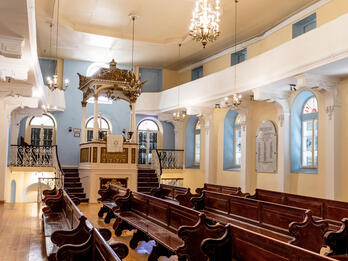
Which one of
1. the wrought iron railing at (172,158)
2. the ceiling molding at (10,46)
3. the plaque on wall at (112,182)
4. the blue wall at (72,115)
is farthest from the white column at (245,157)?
the ceiling molding at (10,46)

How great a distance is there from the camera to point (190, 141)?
18594mm

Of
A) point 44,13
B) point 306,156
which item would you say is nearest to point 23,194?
point 44,13

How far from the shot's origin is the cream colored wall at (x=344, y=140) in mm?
10047

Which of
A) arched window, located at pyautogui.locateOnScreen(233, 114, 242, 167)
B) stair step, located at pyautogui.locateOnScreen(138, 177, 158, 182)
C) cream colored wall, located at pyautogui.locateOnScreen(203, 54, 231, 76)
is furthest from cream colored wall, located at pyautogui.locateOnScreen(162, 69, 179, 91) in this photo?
stair step, located at pyautogui.locateOnScreen(138, 177, 158, 182)

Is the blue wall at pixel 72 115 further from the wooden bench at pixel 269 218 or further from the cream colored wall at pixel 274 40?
the wooden bench at pixel 269 218

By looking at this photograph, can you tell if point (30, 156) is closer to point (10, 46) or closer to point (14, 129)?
point (14, 129)

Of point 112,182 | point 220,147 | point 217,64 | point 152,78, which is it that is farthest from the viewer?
point 152,78

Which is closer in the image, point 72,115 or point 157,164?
point 157,164

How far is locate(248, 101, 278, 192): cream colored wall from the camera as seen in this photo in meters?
13.3

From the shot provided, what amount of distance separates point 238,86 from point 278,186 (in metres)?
3.33

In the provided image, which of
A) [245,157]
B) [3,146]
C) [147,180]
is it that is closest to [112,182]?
[147,180]

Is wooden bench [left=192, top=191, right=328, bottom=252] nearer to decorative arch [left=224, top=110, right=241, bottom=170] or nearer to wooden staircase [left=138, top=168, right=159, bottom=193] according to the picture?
wooden staircase [left=138, top=168, right=159, bottom=193]

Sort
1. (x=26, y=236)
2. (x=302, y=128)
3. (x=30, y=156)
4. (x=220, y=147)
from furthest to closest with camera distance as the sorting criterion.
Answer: (x=220, y=147) < (x=30, y=156) < (x=302, y=128) < (x=26, y=236)

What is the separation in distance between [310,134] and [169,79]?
903 centimetres
